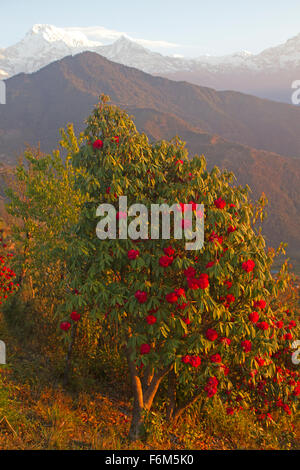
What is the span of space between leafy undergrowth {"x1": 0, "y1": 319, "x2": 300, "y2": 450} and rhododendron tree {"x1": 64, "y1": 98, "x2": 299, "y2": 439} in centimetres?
65

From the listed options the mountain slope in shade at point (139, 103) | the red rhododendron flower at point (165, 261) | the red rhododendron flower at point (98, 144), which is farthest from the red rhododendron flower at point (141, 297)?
the mountain slope in shade at point (139, 103)

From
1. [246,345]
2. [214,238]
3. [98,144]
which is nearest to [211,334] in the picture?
[246,345]

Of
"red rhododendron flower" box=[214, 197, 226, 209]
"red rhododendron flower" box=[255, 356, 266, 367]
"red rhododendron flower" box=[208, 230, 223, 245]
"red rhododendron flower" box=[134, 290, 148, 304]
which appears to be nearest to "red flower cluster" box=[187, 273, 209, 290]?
"red rhododendron flower" box=[208, 230, 223, 245]

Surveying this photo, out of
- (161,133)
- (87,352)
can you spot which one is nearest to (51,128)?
(161,133)

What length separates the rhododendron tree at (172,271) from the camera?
5.00 meters

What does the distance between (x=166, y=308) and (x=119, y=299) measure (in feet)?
2.33

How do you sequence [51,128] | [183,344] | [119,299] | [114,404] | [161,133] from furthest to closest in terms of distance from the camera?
[51,128] < [161,133] < [114,404] < [183,344] < [119,299]

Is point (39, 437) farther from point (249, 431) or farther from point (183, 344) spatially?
point (249, 431)

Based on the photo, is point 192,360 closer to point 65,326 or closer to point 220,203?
point 65,326

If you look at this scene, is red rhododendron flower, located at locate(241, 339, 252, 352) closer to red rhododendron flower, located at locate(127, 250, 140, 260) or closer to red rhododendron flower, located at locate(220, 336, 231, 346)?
red rhododendron flower, located at locate(220, 336, 231, 346)

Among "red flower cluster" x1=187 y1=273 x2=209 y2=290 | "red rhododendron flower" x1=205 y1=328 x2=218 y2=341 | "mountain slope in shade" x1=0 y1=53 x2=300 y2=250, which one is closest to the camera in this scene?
"red flower cluster" x1=187 y1=273 x2=209 y2=290

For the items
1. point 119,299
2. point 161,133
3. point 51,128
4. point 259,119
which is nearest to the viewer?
point 119,299

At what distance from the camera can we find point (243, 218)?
18.1 feet

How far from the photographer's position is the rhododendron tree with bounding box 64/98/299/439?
5.00 metres
